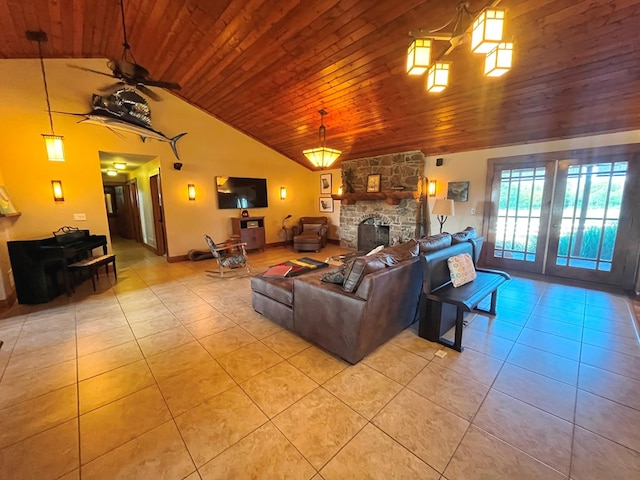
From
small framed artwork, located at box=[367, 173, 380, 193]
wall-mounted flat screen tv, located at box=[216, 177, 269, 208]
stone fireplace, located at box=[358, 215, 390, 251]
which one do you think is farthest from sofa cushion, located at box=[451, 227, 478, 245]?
wall-mounted flat screen tv, located at box=[216, 177, 269, 208]

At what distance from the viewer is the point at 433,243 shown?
2832 millimetres

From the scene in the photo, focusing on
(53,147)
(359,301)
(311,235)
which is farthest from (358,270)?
(311,235)

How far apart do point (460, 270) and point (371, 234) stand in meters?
4.33

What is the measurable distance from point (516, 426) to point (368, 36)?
3.99 m

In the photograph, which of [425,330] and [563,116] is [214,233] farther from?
[563,116]

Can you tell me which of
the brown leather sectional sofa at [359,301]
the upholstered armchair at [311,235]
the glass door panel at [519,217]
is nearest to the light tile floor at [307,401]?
the brown leather sectional sofa at [359,301]

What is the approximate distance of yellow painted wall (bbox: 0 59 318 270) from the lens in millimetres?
4215

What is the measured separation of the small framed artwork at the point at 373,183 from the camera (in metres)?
6.60

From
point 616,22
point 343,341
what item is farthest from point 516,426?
point 616,22

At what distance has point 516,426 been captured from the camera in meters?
1.68

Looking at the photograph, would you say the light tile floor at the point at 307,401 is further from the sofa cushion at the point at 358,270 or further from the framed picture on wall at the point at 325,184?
the framed picture on wall at the point at 325,184

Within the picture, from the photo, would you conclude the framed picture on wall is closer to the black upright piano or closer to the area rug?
the area rug

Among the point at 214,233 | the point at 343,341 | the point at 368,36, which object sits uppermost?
the point at 368,36

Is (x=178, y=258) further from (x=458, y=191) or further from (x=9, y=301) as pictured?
(x=458, y=191)
